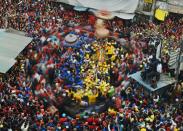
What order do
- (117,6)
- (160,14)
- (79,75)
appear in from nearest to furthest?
(79,75), (160,14), (117,6)

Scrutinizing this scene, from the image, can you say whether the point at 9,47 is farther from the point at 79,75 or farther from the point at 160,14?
the point at 160,14

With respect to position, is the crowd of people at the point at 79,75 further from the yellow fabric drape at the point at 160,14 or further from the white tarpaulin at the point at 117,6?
the white tarpaulin at the point at 117,6

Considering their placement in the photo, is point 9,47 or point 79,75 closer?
point 79,75

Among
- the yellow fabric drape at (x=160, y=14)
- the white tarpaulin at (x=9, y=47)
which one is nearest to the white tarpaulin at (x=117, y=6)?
the yellow fabric drape at (x=160, y=14)

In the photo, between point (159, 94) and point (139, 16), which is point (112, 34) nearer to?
point (139, 16)

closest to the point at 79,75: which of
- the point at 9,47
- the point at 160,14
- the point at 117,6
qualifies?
the point at 9,47

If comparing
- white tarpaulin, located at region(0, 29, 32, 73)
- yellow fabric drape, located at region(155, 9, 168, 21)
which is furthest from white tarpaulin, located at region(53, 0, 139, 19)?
white tarpaulin, located at region(0, 29, 32, 73)

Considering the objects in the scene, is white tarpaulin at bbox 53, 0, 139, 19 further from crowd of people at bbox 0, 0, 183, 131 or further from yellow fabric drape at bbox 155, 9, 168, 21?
yellow fabric drape at bbox 155, 9, 168, 21
